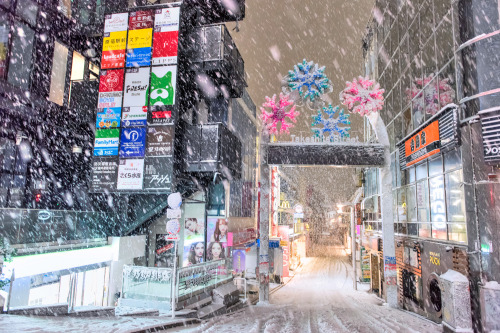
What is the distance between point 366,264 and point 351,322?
1934 centimetres

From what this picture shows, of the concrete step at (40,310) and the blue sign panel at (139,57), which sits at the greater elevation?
the blue sign panel at (139,57)

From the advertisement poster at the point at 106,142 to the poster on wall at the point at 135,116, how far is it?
632 millimetres

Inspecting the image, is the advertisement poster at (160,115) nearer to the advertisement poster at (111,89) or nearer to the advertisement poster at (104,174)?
the advertisement poster at (111,89)

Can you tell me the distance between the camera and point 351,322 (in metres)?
9.50

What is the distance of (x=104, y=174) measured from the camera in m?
15.5

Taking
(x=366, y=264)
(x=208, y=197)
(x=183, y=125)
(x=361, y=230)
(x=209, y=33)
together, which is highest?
(x=209, y=33)

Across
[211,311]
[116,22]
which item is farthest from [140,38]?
[211,311]

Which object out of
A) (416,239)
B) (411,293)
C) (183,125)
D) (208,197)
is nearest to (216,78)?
(183,125)

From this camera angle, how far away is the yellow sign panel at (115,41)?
53.8 ft

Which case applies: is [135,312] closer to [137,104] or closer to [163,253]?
[137,104]

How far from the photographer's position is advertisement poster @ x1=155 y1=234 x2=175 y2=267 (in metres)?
20.8

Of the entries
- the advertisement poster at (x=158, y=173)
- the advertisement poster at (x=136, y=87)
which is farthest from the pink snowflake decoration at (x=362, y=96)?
the advertisement poster at (x=136, y=87)

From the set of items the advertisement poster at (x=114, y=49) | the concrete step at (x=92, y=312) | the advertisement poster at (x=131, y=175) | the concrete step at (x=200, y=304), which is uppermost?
the advertisement poster at (x=114, y=49)

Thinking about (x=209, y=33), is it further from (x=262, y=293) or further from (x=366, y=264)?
(x=366, y=264)
